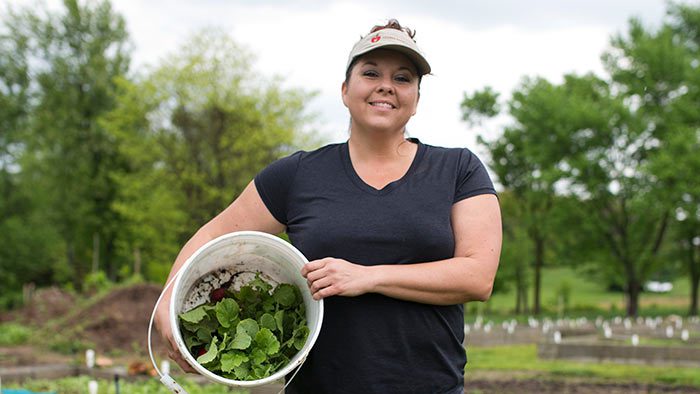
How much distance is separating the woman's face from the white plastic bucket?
40cm

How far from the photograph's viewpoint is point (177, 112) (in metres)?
28.0

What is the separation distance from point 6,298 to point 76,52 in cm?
948

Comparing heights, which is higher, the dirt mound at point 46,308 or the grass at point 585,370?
the dirt mound at point 46,308

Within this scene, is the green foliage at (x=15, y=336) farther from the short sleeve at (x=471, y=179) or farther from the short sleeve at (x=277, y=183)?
the short sleeve at (x=471, y=179)

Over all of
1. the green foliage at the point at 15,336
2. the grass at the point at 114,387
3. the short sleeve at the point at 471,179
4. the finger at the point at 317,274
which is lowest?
the grass at the point at 114,387

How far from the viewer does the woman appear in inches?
82.0

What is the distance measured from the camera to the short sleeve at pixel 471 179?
2215 millimetres

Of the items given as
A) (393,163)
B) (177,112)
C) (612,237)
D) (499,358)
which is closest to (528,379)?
(499,358)

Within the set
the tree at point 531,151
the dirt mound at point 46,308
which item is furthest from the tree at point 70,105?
the tree at point 531,151

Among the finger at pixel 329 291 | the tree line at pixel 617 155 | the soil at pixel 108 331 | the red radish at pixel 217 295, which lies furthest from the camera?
the tree line at pixel 617 155

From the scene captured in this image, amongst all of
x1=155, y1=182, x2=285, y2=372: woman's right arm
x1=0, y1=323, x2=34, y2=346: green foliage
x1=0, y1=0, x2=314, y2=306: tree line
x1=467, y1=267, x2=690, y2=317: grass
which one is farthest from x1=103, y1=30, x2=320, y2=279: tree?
x1=155, y1=182, x2=285, y2=372: woman's right arm

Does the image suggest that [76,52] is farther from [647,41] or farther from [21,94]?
[647,41]

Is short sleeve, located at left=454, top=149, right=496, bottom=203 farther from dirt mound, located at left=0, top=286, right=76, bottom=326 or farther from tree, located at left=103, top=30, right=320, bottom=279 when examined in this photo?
tree, located at left=103, top=30, right=320, bottom=279

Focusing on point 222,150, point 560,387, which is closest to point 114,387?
point 560,387
